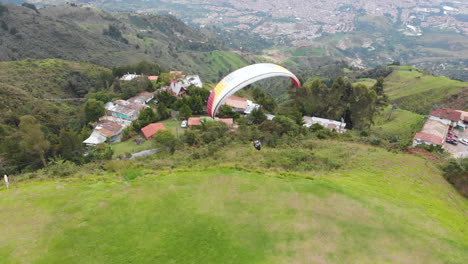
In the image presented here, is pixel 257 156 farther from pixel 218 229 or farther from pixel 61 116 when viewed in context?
pixel 61 116

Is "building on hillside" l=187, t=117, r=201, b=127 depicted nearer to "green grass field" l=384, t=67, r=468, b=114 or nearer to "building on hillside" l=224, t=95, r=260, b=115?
"building on hillside" l=224, t=95, r=260, b=115

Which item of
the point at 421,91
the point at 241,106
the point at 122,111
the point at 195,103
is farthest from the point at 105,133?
the point at 421,91

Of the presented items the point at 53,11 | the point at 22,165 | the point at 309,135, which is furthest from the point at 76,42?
the point at 309,135

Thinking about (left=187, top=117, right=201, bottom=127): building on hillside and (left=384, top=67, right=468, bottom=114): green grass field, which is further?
(left=384, top=67, right=468, bottom=114): green grass field

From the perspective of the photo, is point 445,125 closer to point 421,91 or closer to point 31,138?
point 421,91

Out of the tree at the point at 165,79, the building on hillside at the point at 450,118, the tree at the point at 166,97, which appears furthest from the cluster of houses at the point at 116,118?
the building on hillside at the point at 450,118

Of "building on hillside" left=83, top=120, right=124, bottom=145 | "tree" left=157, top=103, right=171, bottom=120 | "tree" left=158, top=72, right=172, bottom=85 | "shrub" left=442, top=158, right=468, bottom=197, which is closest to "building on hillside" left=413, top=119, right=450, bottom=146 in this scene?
"shrub" left=442, top=158, right=468, bottom=197
